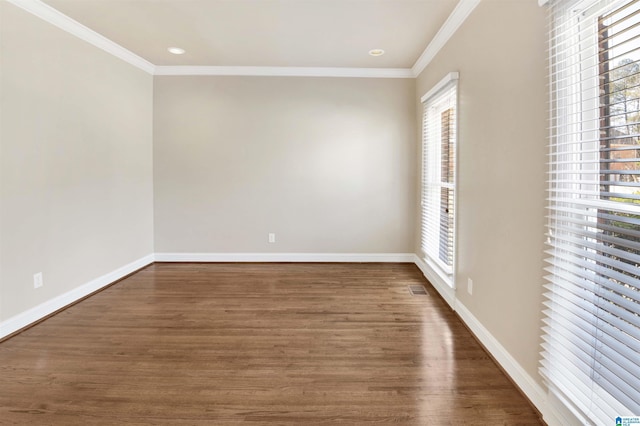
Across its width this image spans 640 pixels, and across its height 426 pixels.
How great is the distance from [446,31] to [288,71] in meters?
2.12

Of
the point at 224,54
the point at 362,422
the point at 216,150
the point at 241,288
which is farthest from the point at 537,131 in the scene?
the point at 216,150

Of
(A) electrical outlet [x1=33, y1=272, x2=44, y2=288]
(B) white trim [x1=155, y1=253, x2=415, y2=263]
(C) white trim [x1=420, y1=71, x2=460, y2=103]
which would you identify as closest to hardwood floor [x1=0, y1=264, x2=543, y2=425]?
(A) electrical outlet [x1=33, y1=272, x2=44, y2=288]

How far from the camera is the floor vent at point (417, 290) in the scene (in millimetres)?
3371

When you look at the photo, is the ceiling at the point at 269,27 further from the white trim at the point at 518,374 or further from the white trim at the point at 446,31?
the white trim at the point at 518,374

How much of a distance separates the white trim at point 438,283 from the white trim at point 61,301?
3.71m

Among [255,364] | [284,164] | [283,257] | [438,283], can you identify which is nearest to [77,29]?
[284,164]

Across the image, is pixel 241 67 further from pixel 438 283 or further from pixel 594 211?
pixel 594 211

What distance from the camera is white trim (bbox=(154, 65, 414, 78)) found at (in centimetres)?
433

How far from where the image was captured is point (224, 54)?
386 cm

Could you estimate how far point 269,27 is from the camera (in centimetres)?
312

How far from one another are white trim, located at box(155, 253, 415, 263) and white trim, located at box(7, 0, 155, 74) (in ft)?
8.57

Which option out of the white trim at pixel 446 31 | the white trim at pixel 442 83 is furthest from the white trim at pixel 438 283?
Answer: the white trim at pixel 446 31

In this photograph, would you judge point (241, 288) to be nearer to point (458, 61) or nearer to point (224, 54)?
point (224, 54)

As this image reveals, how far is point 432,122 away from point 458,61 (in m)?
0.98
